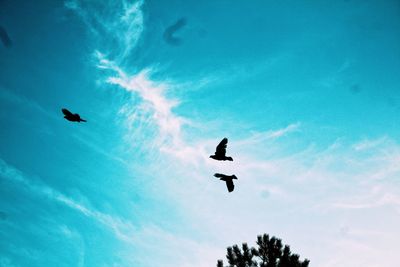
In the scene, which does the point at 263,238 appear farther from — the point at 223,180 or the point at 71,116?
the point at 71,116

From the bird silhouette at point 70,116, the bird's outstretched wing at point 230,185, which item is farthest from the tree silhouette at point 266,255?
the bird silhouette at point 70,116

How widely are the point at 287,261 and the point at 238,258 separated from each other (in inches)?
76.3

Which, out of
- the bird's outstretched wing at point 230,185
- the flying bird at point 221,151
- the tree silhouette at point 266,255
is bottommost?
the tree silhouette at point 266,255

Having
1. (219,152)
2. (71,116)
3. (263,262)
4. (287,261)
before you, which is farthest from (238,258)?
(71,116)

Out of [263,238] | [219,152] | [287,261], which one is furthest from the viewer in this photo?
[263,238]

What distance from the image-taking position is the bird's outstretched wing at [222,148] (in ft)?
30.4

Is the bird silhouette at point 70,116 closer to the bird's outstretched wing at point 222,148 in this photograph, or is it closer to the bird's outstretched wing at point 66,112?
the bird's outstretched wing at point 66,112

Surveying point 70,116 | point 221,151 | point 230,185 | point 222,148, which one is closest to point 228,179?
point 230,185

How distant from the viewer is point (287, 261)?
1003 centimetres

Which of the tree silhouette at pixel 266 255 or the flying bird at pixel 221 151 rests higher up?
the flying bird at pixel 221 151

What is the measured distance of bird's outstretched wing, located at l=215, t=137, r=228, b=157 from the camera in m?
9.27

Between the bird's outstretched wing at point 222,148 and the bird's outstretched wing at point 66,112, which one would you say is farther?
the bird's outstretched wing at point 66,112

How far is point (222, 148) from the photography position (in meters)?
9.31

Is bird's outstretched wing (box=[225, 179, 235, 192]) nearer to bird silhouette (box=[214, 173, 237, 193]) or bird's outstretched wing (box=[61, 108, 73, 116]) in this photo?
bird silhouette (box=[214, 173, 237, 193])
